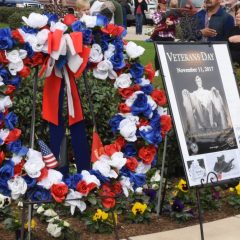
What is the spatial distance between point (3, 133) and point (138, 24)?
71.7 feet

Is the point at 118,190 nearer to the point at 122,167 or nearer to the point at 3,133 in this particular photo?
the point at 122,167

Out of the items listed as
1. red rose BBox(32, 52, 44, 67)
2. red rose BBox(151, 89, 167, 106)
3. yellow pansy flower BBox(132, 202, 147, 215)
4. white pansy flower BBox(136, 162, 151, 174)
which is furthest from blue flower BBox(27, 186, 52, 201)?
yellow pansy flower BBox(132, 202, 147, 215)

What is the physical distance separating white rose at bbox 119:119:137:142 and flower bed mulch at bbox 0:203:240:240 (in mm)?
879

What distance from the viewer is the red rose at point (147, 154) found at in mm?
4797

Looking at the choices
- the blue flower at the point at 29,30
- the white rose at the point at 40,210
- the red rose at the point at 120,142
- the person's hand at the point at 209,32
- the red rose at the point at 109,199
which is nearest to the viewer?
the blue flower at the point at 29,30

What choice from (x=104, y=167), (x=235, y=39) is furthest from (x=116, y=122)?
(x=235, y=39)

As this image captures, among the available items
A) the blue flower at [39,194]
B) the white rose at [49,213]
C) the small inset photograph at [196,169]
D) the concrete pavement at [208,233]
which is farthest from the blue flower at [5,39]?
the concrete pavement at [208,233]

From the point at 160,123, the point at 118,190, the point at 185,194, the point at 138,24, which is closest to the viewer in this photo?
the point at 118,190

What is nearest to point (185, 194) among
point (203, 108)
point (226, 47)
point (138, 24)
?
point (203, 108)

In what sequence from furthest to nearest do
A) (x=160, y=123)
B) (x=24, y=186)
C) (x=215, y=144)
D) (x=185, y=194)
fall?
(x=185, y=194)
(x=215, y=144)
(x=160, y=123)
(x=24, y=186)

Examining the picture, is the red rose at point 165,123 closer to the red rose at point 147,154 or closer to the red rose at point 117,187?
the red rose at point 147,154

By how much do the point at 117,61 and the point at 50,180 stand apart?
1.03 meters

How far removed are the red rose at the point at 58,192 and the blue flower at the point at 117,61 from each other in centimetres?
100

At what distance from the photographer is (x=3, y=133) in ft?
14.0
